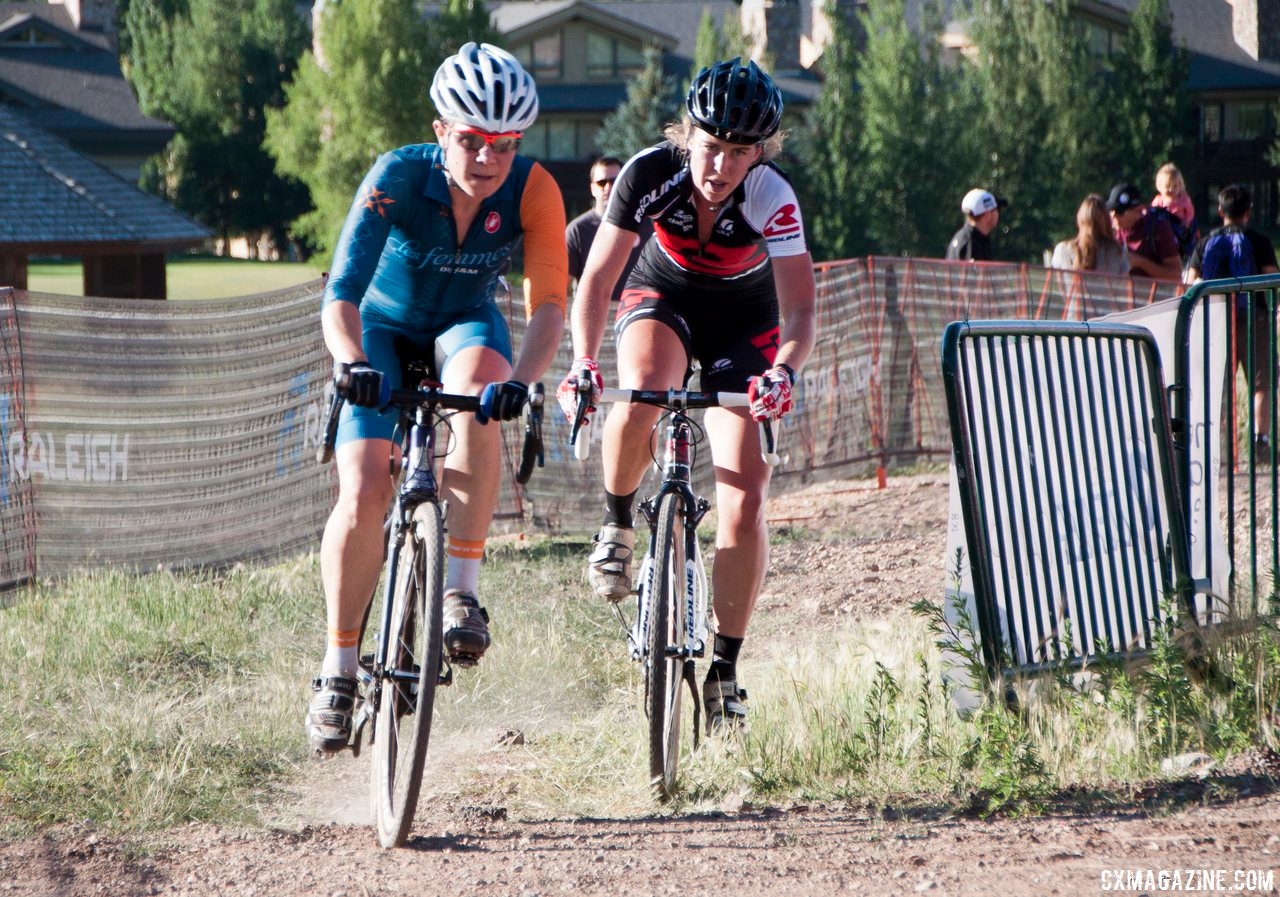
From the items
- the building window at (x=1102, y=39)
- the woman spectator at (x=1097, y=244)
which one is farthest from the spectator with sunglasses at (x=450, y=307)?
the building window at (x=1102, y=39)

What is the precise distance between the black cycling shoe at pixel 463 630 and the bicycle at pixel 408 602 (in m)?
0.06

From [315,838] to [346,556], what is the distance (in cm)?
87

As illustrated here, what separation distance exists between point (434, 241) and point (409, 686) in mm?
1436

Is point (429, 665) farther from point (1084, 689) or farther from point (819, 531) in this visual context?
point (819, 531)

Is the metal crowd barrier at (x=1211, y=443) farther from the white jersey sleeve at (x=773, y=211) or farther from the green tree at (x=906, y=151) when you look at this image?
the green tree at (x=906, y=151)

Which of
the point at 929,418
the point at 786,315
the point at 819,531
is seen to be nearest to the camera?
the point at 786,315

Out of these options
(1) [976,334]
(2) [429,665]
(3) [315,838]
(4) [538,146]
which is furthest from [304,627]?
(4) [538,146]

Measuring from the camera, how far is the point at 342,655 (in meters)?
4.44

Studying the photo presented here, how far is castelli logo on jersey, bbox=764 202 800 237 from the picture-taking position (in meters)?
4.89

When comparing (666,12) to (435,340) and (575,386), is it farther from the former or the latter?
(575,386)

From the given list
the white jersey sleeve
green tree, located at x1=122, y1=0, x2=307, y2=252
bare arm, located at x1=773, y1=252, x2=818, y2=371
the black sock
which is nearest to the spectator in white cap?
the white jersey sleeve

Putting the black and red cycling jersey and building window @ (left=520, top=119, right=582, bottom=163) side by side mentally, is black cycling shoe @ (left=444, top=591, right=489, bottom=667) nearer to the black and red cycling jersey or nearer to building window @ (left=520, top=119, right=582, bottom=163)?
the black and red cycling jersey

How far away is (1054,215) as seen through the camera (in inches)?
2192

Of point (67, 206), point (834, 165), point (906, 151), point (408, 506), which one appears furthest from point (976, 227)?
point (834, 165)
